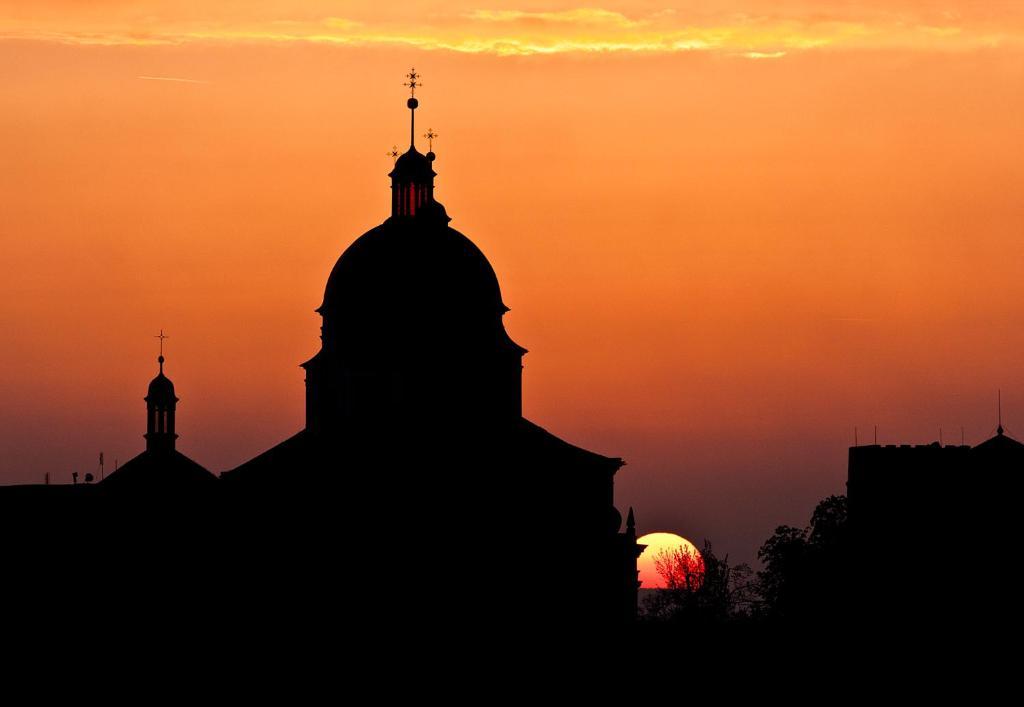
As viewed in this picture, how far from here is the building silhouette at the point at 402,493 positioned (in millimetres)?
95500

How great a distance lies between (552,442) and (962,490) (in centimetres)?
1783

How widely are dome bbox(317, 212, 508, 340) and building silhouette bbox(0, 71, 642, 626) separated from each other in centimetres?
7

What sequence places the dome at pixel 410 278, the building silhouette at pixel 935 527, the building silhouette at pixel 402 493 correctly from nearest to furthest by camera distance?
1. the building silhouette at pixel 935 527
2. the building silhouette at pixel 402 493
3. the dome at pixel 410 278

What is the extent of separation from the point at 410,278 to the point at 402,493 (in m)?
7.87

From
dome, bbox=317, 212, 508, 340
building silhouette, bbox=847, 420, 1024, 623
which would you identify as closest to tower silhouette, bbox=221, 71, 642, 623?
dome, bbox=317, 212, 508, 340

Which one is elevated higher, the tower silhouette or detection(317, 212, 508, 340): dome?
detection(317, 212, 508, 340): dome

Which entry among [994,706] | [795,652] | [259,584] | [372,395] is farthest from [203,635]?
[994,706]

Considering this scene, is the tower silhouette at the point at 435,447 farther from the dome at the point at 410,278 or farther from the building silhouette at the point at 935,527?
the building silhouette at the point at 935,527

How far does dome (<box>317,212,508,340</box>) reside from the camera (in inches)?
3787

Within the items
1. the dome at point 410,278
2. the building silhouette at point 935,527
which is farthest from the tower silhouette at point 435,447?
the building silhouette at point 935,527

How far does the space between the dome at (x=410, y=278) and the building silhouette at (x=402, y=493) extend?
71 millimetres

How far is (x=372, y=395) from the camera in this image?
97.9 metres

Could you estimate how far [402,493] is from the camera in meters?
96.4

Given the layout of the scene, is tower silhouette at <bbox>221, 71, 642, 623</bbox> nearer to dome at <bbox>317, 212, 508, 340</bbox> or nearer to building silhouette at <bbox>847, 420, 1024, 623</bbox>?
dome at <bbox>317, 212, 508, 340</bbox>
